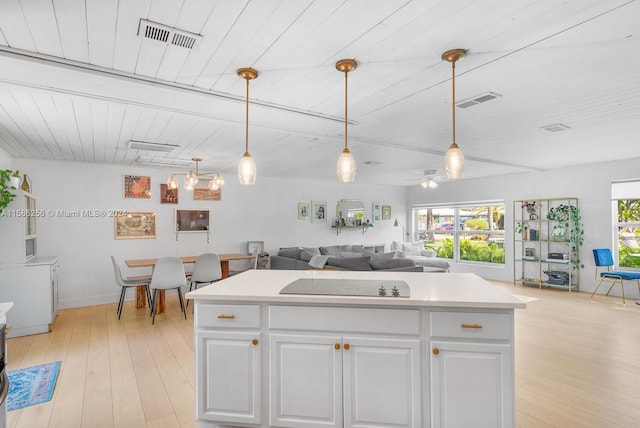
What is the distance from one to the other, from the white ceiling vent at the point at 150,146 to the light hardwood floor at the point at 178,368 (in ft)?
7.47

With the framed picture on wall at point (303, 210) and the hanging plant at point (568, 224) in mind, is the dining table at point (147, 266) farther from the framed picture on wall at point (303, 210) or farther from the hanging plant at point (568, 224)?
the hanging plant at point (568, 224)

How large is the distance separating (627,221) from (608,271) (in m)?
0.92

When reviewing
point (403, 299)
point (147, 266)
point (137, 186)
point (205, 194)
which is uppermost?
point (137, 186)

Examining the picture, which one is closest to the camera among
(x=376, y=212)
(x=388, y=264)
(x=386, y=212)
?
(x=388, y=264)

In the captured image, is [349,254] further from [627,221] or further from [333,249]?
[627,221]

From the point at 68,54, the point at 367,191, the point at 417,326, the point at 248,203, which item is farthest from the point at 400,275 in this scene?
the point at 367,191

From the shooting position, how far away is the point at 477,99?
9.43ft

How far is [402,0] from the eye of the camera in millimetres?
1625

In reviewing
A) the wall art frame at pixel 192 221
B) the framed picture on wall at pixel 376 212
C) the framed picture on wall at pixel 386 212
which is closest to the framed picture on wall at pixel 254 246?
the wall art frame at pixel 192 221

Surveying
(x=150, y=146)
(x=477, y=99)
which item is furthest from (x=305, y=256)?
(x=477, y=99)

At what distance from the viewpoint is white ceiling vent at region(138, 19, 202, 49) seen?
182 centimetres

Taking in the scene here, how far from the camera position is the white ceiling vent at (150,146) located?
4.27 m

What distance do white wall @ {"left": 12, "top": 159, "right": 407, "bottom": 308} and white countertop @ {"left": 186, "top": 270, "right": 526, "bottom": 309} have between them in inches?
165

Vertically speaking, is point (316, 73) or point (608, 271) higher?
point (316, 73)
